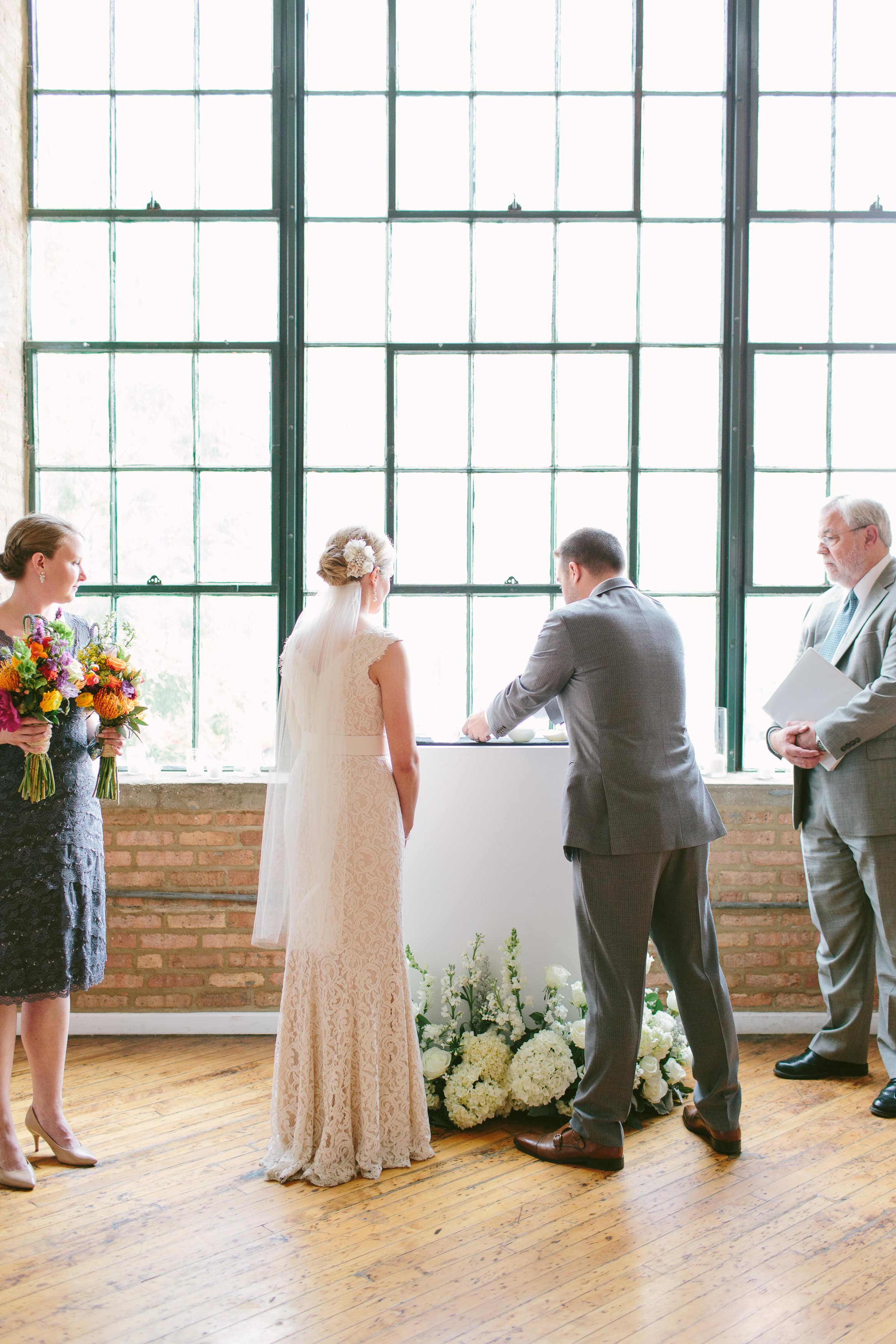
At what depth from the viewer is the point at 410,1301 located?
2.03 m

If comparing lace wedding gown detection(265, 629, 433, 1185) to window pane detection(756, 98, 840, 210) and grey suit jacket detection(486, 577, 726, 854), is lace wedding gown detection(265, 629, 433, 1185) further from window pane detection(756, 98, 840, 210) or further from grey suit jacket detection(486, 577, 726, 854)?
window pane detection(756, 98, 840, 210)

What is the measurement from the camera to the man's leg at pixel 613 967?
2.54m

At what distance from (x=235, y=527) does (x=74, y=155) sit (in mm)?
1635

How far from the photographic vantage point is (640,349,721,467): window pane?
396 centimetres

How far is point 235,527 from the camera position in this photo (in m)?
3.95

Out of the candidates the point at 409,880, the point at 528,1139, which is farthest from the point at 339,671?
the point at 528,1139

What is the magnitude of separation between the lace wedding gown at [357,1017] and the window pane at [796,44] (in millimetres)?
3103

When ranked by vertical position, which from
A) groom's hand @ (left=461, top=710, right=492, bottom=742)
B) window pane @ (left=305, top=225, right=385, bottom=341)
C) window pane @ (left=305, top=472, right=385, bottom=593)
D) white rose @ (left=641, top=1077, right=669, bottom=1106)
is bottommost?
white rose @ (left=641, top=1077, right=669, bottom=1106)

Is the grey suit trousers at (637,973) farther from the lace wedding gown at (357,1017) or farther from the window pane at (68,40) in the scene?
the window pane at (68,40)

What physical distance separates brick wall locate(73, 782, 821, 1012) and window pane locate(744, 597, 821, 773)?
414mm

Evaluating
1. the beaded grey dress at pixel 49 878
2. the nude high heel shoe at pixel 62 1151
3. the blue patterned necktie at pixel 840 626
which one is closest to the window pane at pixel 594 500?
the blue patterned necktie at pixel 840 626

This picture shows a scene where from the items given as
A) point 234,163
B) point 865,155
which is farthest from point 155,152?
point 865,155

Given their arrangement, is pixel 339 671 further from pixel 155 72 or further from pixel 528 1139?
pixel 155 72

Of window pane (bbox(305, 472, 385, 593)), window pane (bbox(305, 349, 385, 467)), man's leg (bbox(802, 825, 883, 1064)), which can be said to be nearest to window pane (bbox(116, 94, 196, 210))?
window pane (bbox(305, 349, 385, 467))
